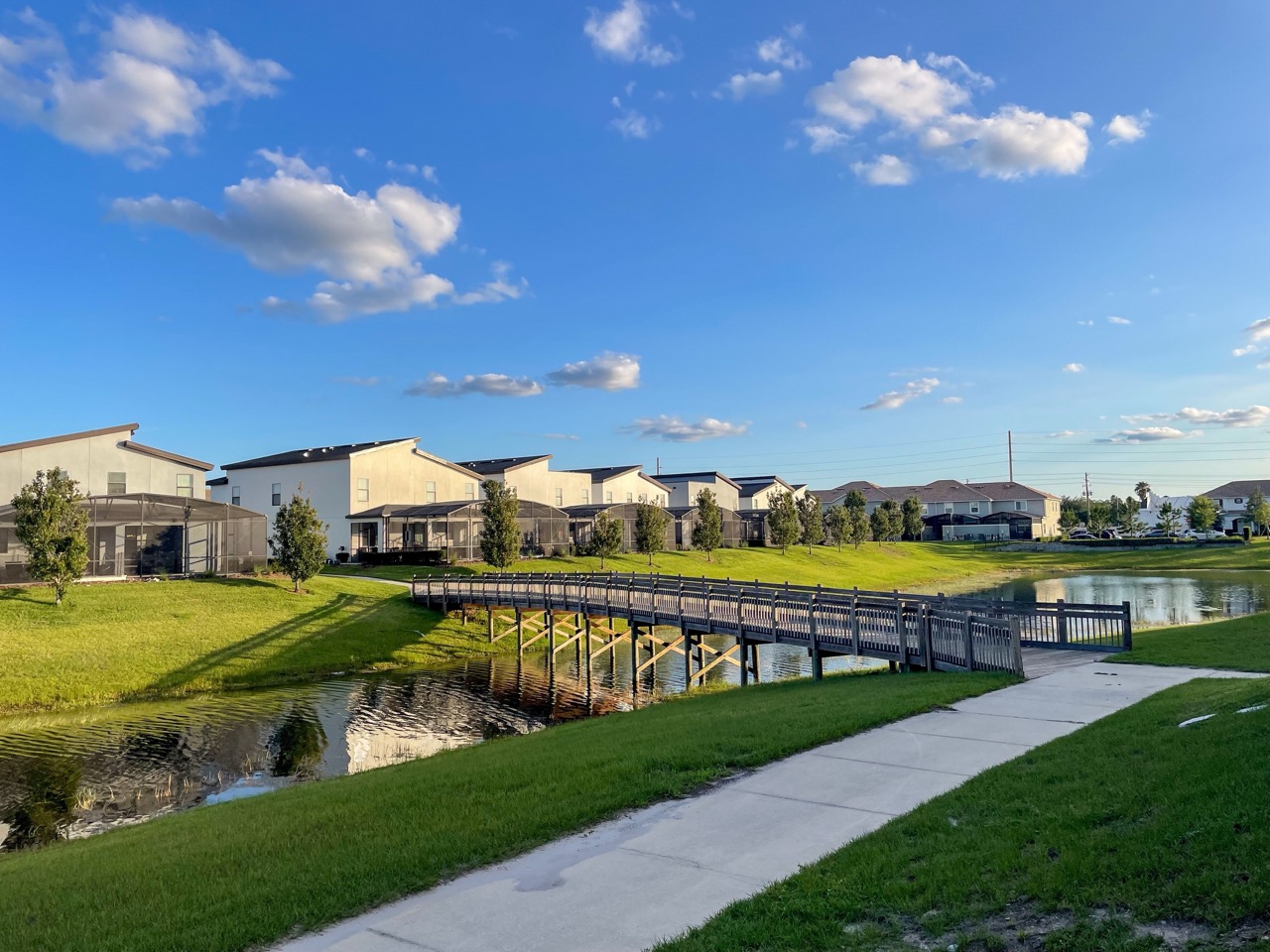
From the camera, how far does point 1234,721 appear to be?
970 cm

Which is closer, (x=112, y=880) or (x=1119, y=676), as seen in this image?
(x=112, y=880)

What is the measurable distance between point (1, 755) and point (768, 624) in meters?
19.3

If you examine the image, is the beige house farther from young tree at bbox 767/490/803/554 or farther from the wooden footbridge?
young tree at bbox 767/490/803/554

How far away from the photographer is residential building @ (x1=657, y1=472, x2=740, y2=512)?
87750mm

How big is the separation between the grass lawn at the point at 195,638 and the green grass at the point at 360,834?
17274mm

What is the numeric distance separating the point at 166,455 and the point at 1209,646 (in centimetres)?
4748

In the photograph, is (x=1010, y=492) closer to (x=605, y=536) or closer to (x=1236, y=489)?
(x=1236, y=489)

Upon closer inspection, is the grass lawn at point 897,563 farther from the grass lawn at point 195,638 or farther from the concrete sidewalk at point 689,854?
the concrete sidewalk at point 689,854

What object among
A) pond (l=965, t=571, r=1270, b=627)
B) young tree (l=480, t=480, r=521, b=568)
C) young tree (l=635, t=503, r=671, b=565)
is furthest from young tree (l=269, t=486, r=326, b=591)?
pond (l=965, t=571, r=1270, b=627)

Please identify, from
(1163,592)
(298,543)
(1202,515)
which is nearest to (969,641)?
(298,543)

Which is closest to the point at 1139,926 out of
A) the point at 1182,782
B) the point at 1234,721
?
the point at 1182,782

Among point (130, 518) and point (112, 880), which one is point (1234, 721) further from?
point (130, 518)

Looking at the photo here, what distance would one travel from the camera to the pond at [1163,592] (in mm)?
41869

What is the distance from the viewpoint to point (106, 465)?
44781mm
